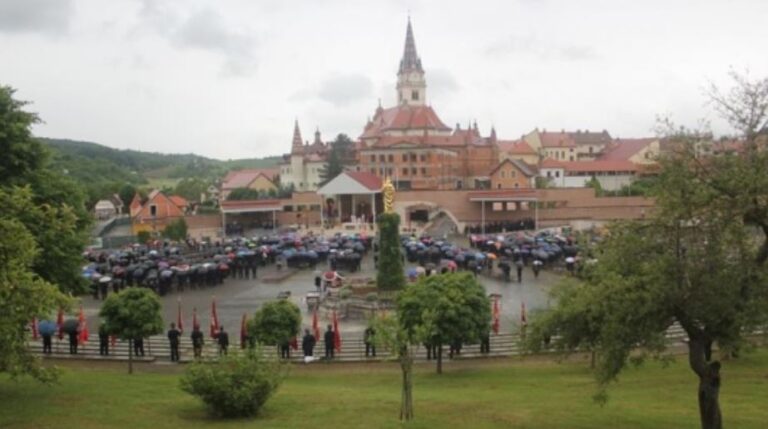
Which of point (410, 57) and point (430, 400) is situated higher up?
point (410, 57)

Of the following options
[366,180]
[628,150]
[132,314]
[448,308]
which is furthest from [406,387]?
[628,150]

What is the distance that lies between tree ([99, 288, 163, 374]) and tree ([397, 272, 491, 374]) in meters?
5.89

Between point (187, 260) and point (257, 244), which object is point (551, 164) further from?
point (187, 260)

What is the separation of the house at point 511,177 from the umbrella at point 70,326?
186 ft

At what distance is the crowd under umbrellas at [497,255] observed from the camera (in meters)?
39.0

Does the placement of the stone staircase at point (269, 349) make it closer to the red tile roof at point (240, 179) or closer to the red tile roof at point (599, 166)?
the red tile roof at point (599, 166)

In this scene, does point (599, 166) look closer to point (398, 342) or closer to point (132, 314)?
point (132, 314)

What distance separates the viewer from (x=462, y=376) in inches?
782

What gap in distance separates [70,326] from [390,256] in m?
12.1

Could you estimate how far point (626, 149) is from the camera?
100 m

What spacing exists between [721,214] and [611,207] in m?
58.6

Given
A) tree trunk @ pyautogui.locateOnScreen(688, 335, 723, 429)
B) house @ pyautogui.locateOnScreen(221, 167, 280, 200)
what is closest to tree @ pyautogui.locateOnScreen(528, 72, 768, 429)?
tree trunk @ pyautogui.locateOnScreen(688, 335, 723, 429)

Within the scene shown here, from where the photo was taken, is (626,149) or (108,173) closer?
(626,149)

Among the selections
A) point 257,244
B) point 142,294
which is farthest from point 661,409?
point 257,244
